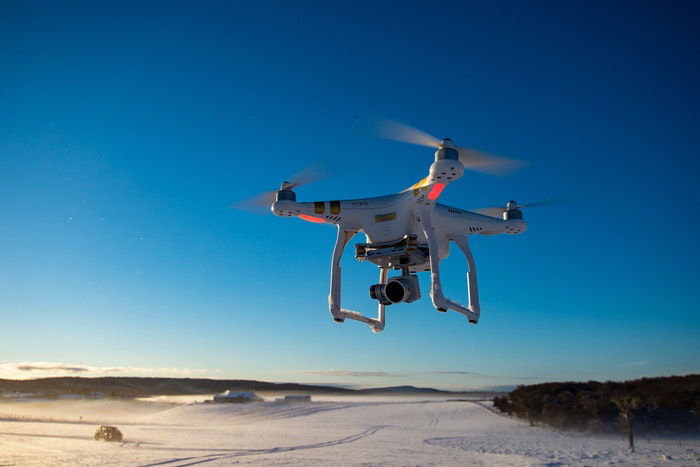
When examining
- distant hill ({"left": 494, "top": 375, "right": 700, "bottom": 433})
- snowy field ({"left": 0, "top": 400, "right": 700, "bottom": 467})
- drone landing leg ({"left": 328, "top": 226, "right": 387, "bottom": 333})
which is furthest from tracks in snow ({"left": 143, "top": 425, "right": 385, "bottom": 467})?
drone landing leg ({"left": 328, "top": 226, "right": 387, "bottom": 333})

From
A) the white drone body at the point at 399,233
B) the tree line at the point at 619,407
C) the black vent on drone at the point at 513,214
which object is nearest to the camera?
the white drone body at the point at 399,233

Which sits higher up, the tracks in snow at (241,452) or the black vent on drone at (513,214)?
the black vent on drone at (513,214)

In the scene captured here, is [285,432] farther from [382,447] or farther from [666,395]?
[666,395]

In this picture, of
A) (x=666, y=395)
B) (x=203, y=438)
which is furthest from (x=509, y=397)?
(x=203, y=438)

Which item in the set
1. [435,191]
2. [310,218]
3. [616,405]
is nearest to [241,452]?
[310,218]

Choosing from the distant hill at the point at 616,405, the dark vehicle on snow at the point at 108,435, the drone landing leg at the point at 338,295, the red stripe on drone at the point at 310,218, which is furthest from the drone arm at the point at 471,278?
the dark vehicle on snow at the point at 108,435

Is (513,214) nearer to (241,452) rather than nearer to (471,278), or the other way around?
(471,278)

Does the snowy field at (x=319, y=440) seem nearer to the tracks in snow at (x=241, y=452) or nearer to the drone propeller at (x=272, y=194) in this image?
the tracks in snow at (x=241, y=452)
